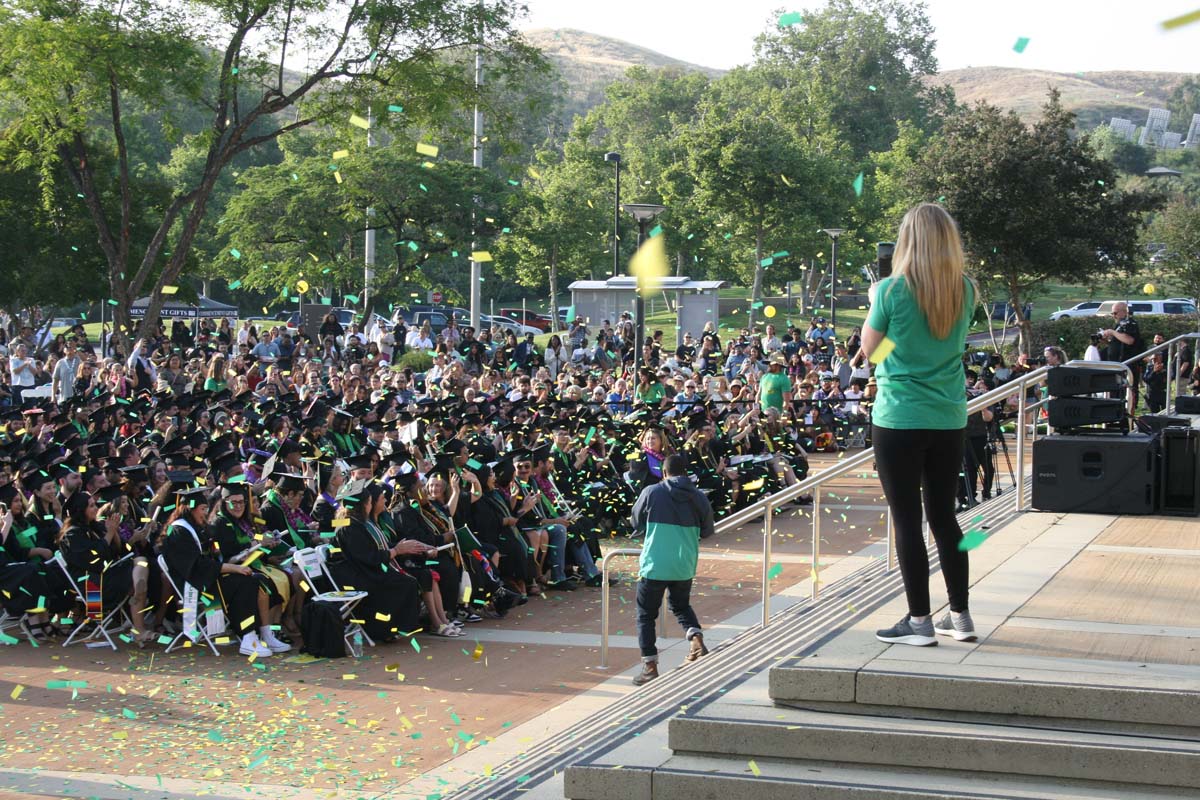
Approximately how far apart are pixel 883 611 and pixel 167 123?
24058 mm

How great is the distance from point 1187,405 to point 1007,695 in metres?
6.90

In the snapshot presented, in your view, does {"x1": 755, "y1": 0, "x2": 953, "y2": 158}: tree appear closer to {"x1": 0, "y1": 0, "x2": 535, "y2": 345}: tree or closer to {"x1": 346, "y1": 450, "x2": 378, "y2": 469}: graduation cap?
{"x1": 0, "y1": 0, "x2": 535, "y2": 345}: tree

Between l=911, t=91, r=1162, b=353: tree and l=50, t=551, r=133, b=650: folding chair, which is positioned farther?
l=911, t=91, r=1162, b=353: tree

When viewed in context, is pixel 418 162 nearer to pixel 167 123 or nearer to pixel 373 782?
pixel 167 123

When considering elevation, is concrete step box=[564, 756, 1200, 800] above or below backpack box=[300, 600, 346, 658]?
above

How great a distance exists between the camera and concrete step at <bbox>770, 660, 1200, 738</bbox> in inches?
197

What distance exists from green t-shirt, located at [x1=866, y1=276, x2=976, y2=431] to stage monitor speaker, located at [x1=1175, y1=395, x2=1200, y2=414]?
6.75 m

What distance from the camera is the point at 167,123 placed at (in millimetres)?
27422

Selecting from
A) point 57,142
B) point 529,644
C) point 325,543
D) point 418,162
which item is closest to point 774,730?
point 529,644

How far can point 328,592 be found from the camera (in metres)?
11.1

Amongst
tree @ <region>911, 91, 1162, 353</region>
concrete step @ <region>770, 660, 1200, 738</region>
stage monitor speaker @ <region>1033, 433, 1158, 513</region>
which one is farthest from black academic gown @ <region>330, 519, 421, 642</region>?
tree @ <region>911, 91, 1162, 353</region>

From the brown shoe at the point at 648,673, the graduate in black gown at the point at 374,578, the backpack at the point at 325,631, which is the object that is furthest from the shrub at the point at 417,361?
the brown shoe at the point at 648,673

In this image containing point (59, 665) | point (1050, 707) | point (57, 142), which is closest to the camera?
point (1050, 707)

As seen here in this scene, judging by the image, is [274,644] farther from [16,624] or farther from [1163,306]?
[1163,306]
